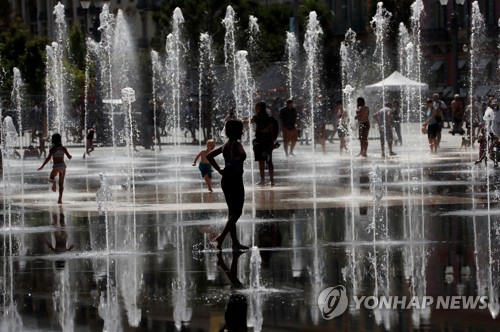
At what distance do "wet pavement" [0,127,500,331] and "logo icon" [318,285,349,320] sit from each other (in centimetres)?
4

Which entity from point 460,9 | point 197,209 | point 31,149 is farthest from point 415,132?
point 197,209

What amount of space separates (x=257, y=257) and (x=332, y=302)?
1305mm

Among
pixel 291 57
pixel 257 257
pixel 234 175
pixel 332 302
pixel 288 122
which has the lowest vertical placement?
pixel 332 302

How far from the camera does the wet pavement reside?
1105 centimetres

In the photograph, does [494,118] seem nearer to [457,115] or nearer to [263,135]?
[263,135]

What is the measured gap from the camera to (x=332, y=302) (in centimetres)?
1158

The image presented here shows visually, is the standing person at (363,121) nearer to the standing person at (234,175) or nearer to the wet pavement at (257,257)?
the wet pavement at (257,257)

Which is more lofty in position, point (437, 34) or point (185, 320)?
point (437, 34)

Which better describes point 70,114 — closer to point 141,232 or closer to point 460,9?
point 460,9

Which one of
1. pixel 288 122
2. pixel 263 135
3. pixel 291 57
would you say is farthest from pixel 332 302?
pixel 291 57

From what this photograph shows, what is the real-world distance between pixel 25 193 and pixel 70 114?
33.3m

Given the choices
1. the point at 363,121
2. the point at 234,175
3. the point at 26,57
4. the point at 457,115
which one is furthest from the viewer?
the point at 26,57

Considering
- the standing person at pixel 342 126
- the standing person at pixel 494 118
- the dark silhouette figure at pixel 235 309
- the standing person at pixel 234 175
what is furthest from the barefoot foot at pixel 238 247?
the standing person at pixel 342 126

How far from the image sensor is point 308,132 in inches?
1902
